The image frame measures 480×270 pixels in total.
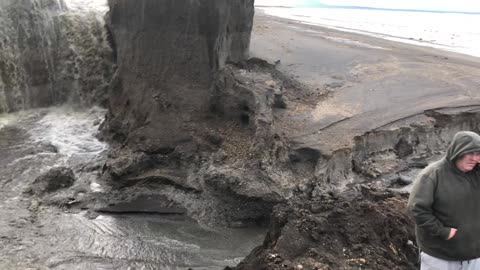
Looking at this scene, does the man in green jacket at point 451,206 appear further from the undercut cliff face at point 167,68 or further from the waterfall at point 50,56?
the waterfall at point 50,56

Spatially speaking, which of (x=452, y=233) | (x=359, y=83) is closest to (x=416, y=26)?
(x=359, y=83)

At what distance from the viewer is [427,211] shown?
380cm

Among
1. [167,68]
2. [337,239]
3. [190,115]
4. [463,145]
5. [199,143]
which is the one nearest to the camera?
[463,145]

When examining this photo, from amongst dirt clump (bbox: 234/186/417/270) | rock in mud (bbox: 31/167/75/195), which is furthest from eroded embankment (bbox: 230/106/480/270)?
rock in mud (bbox: 31/167/75/195)

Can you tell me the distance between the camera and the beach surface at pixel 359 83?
9.06 metres

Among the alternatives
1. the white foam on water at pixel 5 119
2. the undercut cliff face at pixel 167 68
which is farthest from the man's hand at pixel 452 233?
the white foam on water at pixel 5 119

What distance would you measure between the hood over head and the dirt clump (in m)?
1.37

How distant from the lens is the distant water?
1998 centimetres

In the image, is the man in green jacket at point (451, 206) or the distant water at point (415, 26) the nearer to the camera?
the man in green jacket at point (451, 206)

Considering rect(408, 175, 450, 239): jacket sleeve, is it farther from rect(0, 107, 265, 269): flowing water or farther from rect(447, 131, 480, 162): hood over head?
rect(0, 107, 265, 269): flowing water

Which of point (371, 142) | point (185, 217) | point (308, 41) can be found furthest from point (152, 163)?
point (308, 41)

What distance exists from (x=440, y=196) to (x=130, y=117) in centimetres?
661

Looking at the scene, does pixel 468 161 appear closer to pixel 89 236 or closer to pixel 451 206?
pixel 451 206

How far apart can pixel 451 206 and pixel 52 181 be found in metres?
6.04
